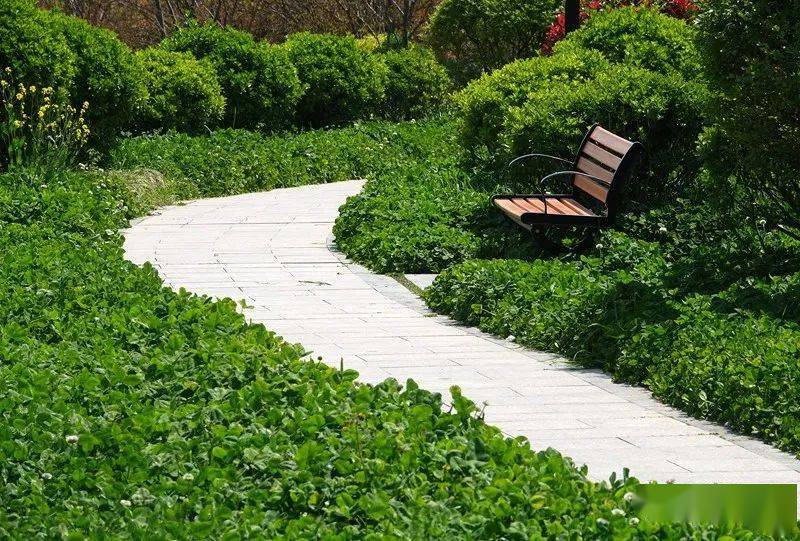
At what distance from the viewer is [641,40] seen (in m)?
12.5

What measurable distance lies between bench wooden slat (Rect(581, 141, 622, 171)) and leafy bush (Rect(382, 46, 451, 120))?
1350 centimetres

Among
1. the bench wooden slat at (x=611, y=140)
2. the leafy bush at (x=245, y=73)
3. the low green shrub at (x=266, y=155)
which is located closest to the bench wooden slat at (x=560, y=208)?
the bench wooden slat at (x=611, y=140)

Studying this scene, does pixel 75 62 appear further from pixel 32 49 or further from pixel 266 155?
pixel 266 155

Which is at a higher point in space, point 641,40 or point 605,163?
point 641,40

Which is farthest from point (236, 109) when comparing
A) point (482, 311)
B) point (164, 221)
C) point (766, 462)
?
point (766, 462)

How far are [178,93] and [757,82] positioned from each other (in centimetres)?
1152

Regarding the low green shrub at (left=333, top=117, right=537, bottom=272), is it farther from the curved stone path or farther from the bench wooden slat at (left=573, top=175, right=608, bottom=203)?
the bench wooden slat at (left=573, top=175, right=608, bottom=203)

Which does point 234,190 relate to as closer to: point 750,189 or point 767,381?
point 750,189

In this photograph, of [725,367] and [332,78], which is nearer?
[725,367]

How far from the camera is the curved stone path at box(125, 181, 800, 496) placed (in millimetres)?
5125

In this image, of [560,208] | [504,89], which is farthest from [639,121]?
[504,89]

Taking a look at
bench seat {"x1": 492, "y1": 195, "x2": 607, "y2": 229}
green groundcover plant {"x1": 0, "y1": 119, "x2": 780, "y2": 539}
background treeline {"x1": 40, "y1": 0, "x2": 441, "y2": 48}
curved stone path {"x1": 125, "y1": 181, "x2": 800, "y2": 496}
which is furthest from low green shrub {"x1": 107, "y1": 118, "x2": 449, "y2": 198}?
background treeline {"x1": 40, "y1": 0, "x2": 441, "y2": 48}

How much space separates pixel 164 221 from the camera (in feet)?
41.3

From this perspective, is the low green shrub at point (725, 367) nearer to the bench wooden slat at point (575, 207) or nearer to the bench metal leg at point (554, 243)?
the bench metal leg at point (554, 243)
